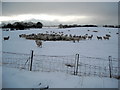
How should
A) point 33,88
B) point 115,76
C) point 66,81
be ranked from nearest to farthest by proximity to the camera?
point 33,88
point 66,81
point 115,76

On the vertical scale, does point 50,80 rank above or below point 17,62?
below

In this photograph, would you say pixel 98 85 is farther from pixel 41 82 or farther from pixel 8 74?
pixel 8 74

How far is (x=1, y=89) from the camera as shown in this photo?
18.0 ft

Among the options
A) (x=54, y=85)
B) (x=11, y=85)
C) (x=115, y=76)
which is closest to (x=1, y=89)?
(x=11, y=85)

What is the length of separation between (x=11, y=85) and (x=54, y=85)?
153cm

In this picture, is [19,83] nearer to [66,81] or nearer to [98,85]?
[66,81]

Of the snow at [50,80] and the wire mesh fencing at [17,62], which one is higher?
the wire mesh fencing at [17,62]

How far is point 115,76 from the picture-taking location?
733 cm

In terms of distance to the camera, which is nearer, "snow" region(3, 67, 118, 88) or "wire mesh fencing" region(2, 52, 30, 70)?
"snow" region(3, 67, 118, 88)

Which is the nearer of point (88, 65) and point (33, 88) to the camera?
point (33, 88)

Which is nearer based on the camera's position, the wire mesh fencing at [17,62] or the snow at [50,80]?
the snow at [50,80]

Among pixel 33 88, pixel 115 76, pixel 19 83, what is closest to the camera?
pixel 33 88

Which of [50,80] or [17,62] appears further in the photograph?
[17,62]

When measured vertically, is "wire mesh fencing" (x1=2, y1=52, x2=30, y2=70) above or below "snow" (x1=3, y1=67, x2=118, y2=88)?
above
